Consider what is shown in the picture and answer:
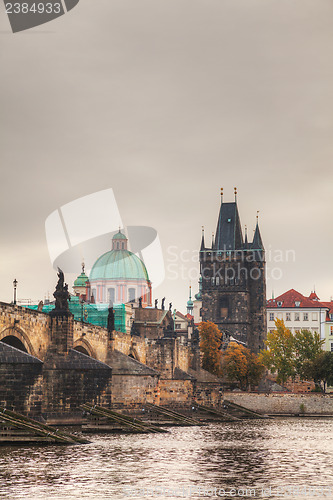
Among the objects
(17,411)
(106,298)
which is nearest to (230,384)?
(106,298)

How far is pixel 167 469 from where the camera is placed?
1096 inches

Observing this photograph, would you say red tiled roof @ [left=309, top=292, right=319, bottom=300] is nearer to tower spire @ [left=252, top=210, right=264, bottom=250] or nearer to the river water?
tower spire @ [left=252, top=210, right=264, bottom=250]

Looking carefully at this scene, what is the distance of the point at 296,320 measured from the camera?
439 feet

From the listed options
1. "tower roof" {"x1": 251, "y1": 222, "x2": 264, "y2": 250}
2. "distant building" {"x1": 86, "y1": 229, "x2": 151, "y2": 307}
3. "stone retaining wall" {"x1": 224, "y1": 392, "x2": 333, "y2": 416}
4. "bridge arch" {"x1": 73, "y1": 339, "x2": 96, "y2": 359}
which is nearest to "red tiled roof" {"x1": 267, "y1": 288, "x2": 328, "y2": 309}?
"tower roof" {"x1": 251, "y1": 222, "x2": 264, "y2": 250}

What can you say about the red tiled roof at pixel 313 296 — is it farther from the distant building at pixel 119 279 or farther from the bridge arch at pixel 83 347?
the bridge arch at pixel 83 347

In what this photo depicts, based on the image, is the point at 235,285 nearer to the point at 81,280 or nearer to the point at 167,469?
the point at 81,280

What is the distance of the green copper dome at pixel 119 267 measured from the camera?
151125mm

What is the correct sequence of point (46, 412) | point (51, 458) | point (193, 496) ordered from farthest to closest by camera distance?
point (46, 412), point (51, 458), point (193, 496)

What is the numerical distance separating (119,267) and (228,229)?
83.7 ft

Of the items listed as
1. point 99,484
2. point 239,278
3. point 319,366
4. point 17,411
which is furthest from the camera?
point 239,278

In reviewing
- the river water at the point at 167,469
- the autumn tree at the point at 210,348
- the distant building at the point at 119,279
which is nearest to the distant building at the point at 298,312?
the distant building at the point at 119,279

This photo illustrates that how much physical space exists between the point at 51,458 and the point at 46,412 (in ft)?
53.1

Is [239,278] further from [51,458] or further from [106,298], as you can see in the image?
[51,458]

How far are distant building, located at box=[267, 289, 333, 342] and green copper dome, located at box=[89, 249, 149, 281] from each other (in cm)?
2657
